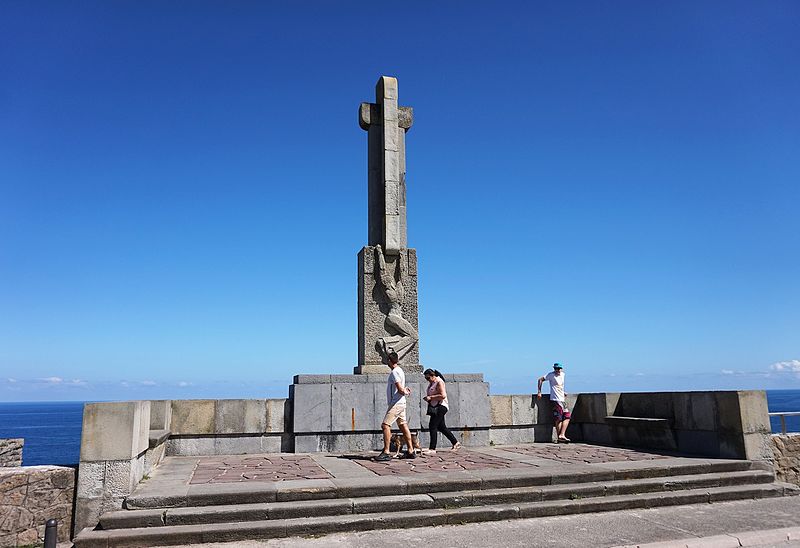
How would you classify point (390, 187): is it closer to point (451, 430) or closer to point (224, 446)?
point (451, 430)

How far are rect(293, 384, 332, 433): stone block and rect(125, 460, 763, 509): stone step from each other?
356cm

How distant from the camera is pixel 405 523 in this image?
6.21 m

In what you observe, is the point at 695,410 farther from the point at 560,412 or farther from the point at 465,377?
the point at 465,377

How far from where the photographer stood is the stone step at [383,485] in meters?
6.30

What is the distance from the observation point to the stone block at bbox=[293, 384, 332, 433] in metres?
10.7

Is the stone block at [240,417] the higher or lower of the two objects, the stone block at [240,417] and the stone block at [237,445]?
the higher

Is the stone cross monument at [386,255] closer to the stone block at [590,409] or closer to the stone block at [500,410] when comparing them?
the stone block at [500,410]

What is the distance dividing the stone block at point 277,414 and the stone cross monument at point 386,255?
65.6 inches

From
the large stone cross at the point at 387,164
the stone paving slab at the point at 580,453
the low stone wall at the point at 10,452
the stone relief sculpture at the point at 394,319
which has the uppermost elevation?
the large stone cross at the point at 387,164

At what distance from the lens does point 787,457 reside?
987cm

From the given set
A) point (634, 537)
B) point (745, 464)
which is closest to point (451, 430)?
point (745, 464)

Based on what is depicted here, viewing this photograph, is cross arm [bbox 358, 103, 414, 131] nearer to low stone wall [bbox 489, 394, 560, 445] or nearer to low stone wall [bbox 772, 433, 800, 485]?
low stone wall [bbox 489, 394, 560, 445]

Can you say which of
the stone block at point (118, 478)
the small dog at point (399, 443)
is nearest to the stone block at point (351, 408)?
the small dog at point (399, 443)

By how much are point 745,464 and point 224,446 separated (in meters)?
7.99
